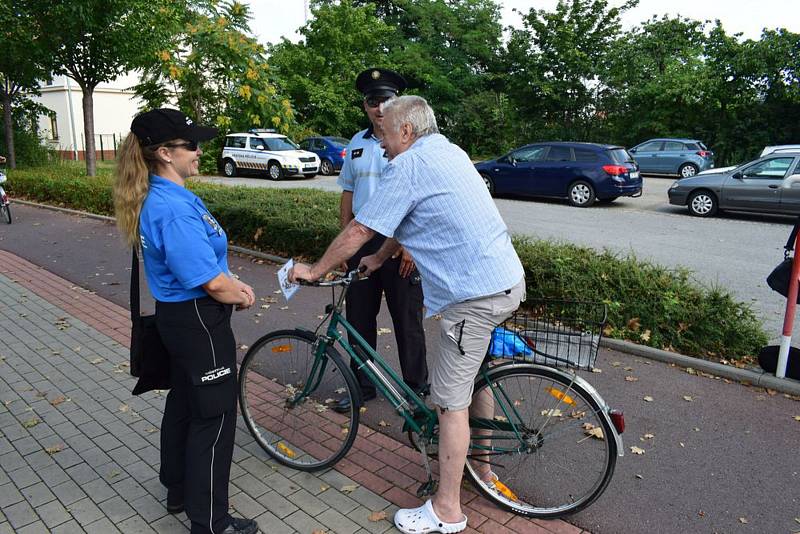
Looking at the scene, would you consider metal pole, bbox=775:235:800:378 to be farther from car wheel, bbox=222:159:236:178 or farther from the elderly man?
car wheel, bbox=222:159:236:178

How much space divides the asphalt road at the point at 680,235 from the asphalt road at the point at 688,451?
1791mm

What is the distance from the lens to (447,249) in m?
2.71

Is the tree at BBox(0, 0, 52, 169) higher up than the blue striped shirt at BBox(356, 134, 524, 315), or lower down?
higher up

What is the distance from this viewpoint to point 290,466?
3.57m

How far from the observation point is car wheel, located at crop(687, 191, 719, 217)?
13.6 meters

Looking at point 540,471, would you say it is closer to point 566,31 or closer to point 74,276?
point 74,276

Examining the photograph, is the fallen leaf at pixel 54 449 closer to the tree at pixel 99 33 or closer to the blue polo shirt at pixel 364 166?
the blue polo shirt at pixel 364 166

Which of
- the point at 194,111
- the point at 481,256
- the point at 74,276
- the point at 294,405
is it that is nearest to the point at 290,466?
the point at 294,405

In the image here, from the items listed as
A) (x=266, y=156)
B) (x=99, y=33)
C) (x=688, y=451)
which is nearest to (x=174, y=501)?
(x=688, y=451)

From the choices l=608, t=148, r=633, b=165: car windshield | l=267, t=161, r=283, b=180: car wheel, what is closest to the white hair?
l=608, t=148, r=633, b=165: car windshield

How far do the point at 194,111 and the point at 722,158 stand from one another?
2113 cm

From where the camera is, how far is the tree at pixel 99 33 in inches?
578

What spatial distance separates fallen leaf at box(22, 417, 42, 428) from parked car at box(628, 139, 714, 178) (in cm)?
2185

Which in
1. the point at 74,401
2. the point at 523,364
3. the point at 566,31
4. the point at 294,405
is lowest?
the point at 74,401
